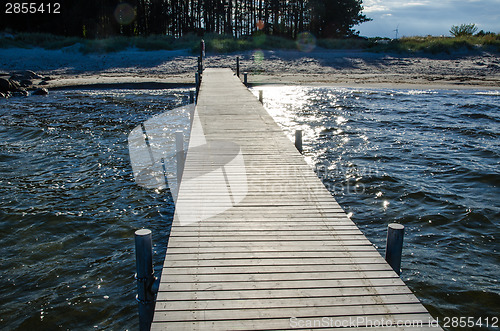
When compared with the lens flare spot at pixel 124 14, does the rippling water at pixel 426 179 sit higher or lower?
lower

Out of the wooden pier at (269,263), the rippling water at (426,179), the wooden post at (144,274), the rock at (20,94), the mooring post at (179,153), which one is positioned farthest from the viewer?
the rock at (20,94)

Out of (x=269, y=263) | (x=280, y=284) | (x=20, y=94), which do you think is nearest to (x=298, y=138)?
(x=269, y=263)

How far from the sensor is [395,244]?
3.86 m

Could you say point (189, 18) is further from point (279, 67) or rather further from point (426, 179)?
point (426, 179)

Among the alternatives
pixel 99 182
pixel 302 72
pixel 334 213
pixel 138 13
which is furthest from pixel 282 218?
pixel 138 13

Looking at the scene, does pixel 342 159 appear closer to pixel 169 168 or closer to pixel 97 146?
pixel 169 168

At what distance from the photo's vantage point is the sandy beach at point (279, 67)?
83.3ft

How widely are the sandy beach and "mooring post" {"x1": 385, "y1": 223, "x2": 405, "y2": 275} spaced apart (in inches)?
843

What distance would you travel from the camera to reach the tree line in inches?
1756

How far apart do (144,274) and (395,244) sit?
2364 mm

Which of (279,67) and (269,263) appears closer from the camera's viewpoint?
(269,263)

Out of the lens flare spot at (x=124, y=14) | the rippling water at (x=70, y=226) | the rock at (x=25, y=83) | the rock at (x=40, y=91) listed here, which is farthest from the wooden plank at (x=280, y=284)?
the lens flare spot at (x=124, y=14)

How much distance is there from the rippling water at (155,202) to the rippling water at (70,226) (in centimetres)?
2

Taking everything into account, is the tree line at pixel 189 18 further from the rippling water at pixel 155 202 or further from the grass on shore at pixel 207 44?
the rippling water at pixel 155 202
